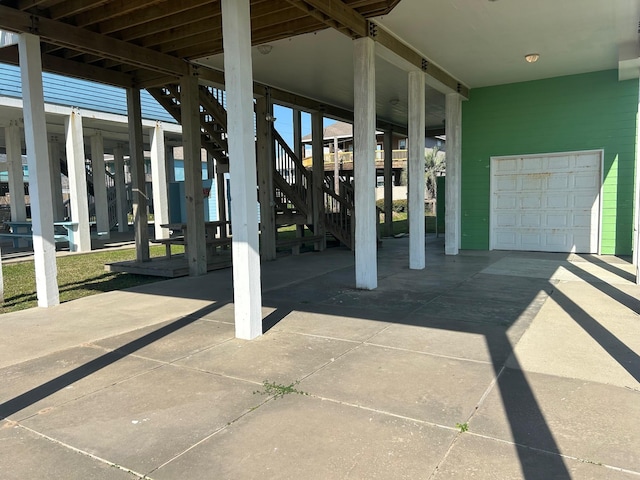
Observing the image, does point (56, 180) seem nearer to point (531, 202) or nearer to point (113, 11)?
point (113, 11)

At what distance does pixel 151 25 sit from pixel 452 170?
680cm

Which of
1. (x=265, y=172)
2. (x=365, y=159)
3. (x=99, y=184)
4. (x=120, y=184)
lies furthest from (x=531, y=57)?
(x=120, y=184)

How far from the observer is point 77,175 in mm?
12367

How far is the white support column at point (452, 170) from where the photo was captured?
1058 cm

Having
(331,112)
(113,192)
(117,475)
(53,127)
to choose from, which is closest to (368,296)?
(117,475)

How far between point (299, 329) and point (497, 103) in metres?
8.40

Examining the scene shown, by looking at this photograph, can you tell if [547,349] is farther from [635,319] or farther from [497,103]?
[497,103]

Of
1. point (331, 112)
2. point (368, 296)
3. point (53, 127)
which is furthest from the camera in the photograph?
point (53, 127)

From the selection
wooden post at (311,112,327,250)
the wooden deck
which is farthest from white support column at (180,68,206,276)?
wooden post at (311,112,327,250)

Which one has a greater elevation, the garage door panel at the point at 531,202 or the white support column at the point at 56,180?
the white support column at the point at 56,180

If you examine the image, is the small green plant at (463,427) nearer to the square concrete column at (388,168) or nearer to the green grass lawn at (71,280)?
the green grass lawn at (71,280)

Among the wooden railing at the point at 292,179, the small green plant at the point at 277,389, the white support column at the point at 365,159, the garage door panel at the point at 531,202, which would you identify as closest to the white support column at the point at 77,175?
the wooden railing at the point at 292,179

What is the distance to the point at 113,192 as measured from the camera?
21453 millimetres

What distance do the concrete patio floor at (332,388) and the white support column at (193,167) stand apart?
221 cm
